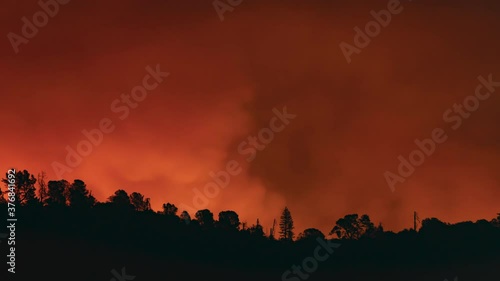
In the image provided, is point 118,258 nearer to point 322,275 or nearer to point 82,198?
point 82,198

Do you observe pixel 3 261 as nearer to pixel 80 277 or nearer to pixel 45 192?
pixel 80 277

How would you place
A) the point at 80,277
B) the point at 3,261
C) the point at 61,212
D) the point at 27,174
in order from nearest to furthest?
1. the point at 3,261
2. the point at 80,277
3. the point at 27,174
4. the point at 61,212

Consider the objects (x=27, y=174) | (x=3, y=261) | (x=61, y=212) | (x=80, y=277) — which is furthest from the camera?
(x=61, y=212)

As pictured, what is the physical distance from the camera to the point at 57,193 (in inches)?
7657

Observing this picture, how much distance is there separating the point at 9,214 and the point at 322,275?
8548 cm

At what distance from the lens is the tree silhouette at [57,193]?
632 ft

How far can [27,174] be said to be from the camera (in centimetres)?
18212

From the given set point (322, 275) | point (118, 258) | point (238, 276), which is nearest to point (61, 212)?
point (118, 258)

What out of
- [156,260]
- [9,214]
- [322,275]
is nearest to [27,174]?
[9,214]

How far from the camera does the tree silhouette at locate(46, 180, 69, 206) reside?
632ft

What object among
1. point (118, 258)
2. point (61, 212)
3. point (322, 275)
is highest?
point (61, 212)

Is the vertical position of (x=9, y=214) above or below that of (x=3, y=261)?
above

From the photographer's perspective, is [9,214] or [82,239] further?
[82,239]

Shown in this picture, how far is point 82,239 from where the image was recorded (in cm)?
19438
